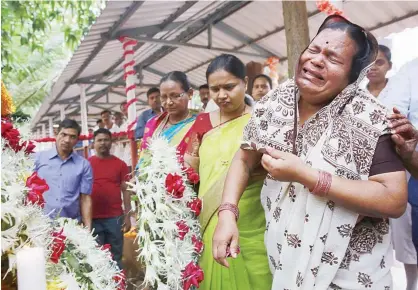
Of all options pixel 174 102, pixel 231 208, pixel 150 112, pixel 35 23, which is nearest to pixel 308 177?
pixel 231 208

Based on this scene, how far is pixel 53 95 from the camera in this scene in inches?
412

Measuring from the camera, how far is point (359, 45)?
1.50 metres

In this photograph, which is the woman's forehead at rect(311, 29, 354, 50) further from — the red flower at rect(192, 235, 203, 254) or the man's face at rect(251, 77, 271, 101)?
the man's face at rect(251, 77, 271, 101)

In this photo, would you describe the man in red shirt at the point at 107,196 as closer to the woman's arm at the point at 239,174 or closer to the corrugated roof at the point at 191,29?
the corrugated roof at the point at 191,29

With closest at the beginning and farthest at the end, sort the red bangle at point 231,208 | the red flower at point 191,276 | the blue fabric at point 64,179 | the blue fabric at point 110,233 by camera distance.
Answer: the red bangle at point 231,208 → the red flower at point 191,276 → the blue fabric at point 64,179 → the blue fabric at point 110,233

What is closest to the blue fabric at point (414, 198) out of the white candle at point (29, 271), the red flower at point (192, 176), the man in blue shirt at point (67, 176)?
the red flower at point (192, 176)

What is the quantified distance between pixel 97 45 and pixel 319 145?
5.72 m

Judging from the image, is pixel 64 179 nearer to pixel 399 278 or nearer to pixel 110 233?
pixel 110 233

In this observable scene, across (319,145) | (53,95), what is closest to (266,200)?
(319,145)

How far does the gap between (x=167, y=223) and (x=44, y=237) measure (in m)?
0.69

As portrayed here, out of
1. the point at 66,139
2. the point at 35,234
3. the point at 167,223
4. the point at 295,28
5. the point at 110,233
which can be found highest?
the point at 295,28

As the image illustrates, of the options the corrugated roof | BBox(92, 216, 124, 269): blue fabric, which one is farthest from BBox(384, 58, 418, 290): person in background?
the corrugated roof

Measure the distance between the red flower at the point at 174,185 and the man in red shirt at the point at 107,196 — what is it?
9.64ft

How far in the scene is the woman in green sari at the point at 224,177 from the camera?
6.39 feet
